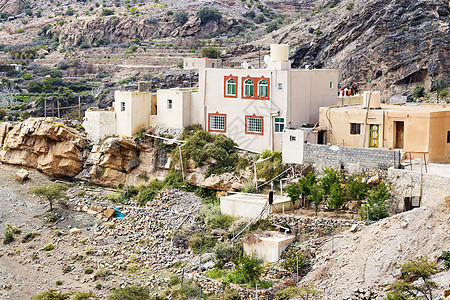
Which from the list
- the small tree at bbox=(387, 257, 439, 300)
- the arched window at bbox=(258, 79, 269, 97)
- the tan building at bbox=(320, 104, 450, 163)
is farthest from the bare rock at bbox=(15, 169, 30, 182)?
the small tree at bbox=(387, 257, 439, 300)

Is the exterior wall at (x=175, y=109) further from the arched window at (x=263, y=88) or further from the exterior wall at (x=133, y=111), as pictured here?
the arched window at (x=263, y=88)

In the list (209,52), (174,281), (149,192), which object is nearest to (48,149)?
(149,192)

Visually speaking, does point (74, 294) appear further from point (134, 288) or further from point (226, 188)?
point (226, 188)

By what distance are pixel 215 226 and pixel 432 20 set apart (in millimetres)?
27586

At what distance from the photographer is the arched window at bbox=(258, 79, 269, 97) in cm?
3581

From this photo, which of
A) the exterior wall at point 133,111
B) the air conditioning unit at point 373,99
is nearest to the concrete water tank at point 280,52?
the air conditioning unit at point 373,99

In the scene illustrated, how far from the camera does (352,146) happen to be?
110 ft

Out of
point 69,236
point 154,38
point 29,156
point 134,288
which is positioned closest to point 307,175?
point 134,288

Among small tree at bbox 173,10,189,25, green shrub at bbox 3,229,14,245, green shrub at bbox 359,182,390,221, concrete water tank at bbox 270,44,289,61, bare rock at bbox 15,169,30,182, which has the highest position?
small tree at bbox 173,10,189,25

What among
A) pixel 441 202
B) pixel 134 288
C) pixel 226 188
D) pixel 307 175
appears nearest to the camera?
pixel 441 202

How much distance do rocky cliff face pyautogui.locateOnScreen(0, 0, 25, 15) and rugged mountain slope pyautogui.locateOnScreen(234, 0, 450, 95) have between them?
73006mm

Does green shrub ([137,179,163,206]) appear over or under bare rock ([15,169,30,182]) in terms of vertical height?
under

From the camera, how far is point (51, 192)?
3681 cm

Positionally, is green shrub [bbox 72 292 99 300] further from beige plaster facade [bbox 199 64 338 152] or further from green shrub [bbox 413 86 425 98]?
green shrub [bbox 413 86 425 98]
